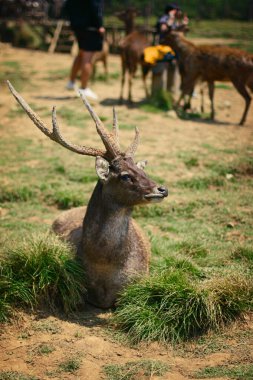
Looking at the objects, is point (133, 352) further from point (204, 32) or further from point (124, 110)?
point (204, 32)

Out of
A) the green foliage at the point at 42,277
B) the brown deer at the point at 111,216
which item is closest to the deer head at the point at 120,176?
the brown deer at the point at 111,216

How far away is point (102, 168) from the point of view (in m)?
4.10

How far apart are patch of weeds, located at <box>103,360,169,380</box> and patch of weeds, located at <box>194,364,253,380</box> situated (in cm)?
25

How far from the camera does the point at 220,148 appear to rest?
8.34 meters

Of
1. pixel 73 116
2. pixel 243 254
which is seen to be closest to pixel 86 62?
pixel 73 116

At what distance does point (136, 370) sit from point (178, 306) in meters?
0.76

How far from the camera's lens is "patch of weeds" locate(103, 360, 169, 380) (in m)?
3.37

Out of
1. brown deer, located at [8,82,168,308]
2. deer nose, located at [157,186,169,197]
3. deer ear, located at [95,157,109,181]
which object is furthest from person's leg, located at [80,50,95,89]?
deer nose, located at [157,186,169,197]

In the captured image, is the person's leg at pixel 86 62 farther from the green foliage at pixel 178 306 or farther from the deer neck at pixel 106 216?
the green foliage at pixel 178 306

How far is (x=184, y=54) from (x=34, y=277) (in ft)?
24.2

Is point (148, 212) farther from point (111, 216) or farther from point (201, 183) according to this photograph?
point (111, 216)

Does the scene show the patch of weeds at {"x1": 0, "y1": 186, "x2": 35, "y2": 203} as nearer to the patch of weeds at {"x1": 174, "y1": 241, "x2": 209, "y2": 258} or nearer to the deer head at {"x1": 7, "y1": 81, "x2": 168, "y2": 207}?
the patch of weeds at {"x1": 174, "y1": 241, "x2": 209, "y2": 258}

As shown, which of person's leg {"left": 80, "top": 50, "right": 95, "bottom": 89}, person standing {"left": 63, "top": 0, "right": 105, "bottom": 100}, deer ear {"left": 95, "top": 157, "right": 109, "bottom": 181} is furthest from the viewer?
person's leg {"left": 80, "top": 50, "right": 95, "bottom": 89}

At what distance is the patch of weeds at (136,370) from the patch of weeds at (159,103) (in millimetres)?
7512
